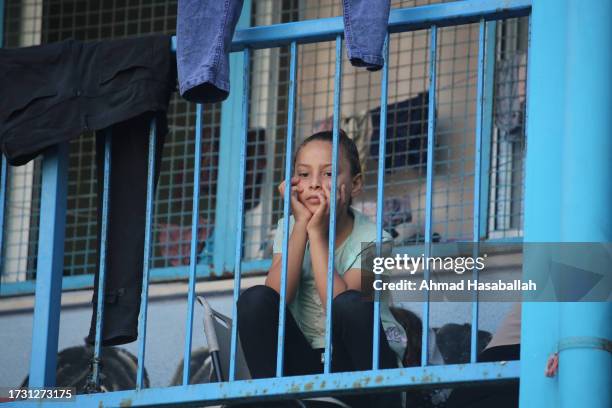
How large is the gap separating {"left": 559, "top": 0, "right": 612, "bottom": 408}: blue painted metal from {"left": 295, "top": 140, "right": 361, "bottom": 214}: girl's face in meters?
1.15

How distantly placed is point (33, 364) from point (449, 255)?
209 cm

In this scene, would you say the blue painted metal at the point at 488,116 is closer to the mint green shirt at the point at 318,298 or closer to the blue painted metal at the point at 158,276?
the blue painted metal at the point at 158,276

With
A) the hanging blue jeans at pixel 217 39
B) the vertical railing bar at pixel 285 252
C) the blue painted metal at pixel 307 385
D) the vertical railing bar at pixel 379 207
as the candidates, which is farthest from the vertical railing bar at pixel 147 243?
the vertical railing bar at pixel 379 207

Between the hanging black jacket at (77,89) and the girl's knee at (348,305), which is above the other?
the hanging black jacket at (77,89)

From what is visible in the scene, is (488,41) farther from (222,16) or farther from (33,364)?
(33,364)

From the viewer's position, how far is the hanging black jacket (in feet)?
16.5

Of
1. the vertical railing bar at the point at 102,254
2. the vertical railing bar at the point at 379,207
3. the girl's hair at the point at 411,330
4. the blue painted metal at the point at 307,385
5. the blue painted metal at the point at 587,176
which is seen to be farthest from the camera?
the girl's hair at the point at 411,330

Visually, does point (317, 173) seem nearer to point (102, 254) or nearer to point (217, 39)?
point (217, 39)

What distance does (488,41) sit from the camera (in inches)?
261

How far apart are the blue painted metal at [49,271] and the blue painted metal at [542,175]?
1716mm

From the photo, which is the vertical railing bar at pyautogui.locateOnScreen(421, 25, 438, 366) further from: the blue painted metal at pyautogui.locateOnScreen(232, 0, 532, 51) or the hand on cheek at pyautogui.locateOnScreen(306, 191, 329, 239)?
the hand on cheek at pyautogui.locateOnScreen(306, 191, 329, 239)

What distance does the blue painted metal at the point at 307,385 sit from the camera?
438 centimetres

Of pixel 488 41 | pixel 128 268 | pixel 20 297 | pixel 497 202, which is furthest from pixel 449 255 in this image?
pixel 20 297

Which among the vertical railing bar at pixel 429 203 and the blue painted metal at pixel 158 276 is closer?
the vertical railing bar at pixel 429 203
